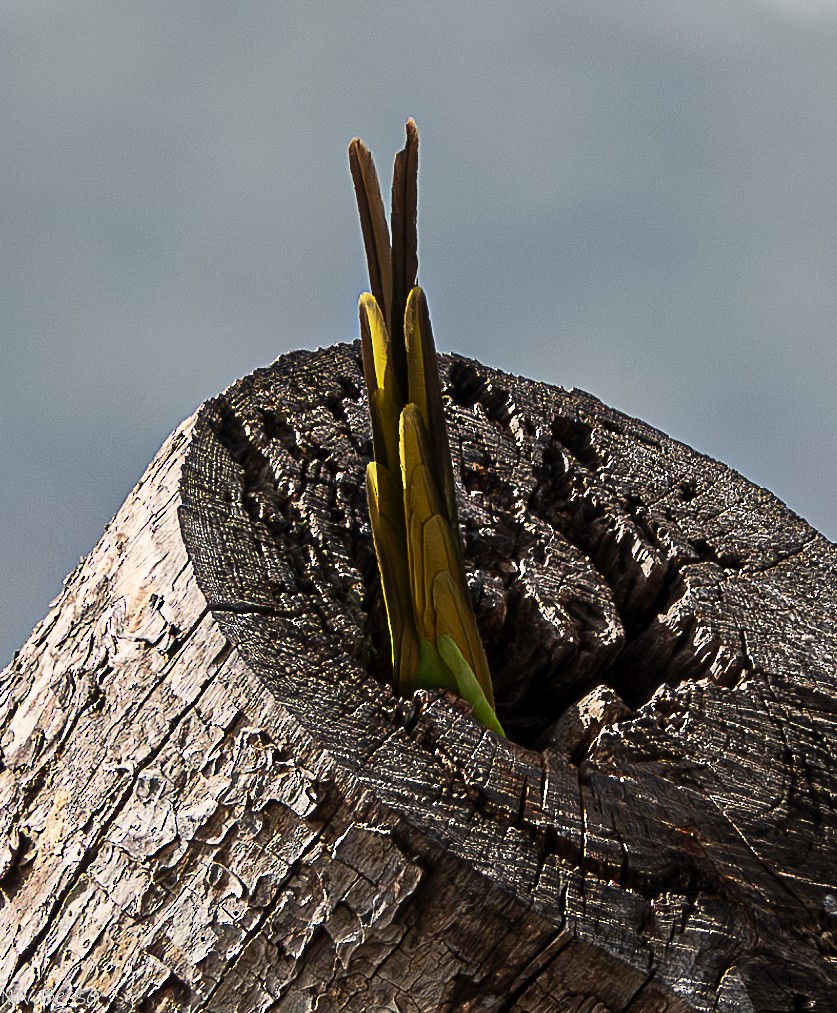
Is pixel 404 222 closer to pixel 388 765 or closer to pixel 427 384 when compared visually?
pixel 427 384

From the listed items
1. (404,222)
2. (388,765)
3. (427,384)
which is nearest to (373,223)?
(404,222)

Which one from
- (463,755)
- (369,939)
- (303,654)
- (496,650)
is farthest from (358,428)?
(369,939)

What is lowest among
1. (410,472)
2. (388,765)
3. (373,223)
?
(388,765)

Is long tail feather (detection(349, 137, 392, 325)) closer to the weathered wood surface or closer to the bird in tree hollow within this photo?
the bird in tree hollow

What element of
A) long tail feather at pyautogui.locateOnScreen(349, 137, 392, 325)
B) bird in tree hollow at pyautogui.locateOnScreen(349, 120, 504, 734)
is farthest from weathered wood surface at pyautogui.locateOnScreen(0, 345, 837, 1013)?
long tail feather at pyautogui.locateOnScreen(349, 137, 392, 325)

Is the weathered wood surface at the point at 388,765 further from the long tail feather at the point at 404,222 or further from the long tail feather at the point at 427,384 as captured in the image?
the long tail feather at the point at 404,222

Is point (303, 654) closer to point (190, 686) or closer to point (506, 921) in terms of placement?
point (190, 686)

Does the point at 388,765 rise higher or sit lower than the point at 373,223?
lower

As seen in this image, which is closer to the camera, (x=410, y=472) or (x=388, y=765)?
(x=388, y=765)
